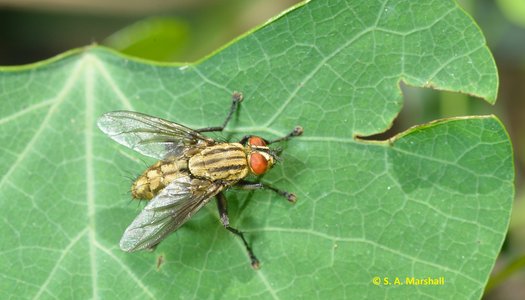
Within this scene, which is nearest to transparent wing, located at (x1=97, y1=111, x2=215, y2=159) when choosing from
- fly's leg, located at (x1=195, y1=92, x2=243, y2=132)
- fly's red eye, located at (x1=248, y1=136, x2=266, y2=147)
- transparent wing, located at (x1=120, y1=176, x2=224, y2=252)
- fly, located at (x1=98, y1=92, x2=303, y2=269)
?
fly, located at (x1=98, y1=92, x2=303, y2=269)

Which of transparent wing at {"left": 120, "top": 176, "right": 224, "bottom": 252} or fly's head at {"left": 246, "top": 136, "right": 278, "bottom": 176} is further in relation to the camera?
fly's head at {"left": 246, "top": 136, "right": 278, "bottom": 176}

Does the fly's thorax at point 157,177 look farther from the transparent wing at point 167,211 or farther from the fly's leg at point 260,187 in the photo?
the fly's leg at point 260,187

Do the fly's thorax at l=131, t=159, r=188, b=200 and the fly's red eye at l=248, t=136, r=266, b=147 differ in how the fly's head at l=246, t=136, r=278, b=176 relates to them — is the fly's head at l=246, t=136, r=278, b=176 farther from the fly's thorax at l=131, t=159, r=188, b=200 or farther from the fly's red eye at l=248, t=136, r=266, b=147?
the fly's thorax at l=131, t=159, r=188, b=200

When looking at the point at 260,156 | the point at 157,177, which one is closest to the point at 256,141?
the point at 260,156

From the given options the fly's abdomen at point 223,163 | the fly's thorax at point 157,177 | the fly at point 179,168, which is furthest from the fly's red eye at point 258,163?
the fly's thorax at point 157,177

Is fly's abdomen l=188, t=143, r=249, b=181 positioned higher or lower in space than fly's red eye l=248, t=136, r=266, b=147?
lower

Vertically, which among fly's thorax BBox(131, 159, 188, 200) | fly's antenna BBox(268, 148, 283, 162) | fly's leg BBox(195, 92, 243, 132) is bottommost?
fly's antenna BBox(268, 148, 283, 162)

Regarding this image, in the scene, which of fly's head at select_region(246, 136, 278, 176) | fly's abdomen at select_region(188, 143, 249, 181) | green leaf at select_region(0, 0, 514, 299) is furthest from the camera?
fly's abdomen at select_region(188, 143, 249, 181)
